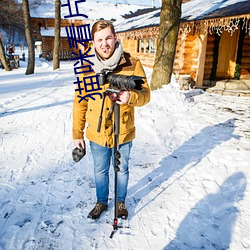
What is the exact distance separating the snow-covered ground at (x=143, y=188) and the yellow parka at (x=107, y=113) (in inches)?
37.6

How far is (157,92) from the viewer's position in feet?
23.1

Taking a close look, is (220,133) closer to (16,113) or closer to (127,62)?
(127,62)

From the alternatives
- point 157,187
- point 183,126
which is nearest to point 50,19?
point 183,126

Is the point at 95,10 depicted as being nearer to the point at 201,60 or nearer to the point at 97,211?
the point at 201,60

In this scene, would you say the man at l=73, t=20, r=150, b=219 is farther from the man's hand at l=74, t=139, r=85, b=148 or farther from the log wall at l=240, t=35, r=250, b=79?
the log wall at l=240, t=35, r=250, b=79

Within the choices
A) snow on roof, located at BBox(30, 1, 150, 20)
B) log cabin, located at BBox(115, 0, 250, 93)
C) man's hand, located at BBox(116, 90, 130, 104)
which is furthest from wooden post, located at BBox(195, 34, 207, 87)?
snow on roof, located at BBox(30, 1, 150, 20)

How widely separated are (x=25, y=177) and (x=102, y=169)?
1.50 metres

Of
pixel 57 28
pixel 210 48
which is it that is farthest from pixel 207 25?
pixel 57 28

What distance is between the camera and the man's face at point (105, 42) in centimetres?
180

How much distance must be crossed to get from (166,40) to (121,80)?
607cm

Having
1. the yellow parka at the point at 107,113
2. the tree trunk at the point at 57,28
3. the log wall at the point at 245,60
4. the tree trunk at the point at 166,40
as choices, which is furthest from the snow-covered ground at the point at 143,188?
Result: the tree trunk at the point at 57,28

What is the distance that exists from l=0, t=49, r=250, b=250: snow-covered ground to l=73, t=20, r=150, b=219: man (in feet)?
1.04

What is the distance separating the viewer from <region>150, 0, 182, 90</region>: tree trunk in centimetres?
688

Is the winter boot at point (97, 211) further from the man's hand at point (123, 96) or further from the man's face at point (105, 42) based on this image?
the man's face at point (105, 42)
